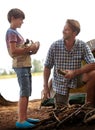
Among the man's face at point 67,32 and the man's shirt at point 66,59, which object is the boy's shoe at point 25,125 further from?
the man's face at point 67,32

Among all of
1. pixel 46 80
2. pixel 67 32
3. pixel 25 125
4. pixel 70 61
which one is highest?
pixel 67 32

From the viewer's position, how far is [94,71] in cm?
260

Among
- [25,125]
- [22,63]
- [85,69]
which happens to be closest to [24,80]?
[22,63]

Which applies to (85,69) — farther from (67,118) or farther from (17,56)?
(17,56)

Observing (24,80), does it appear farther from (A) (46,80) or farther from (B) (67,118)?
(B) (67,118)

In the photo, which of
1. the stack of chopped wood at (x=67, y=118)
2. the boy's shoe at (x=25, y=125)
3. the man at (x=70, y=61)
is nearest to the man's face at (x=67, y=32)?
the man at (x=70, y=61)

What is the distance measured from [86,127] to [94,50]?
119cm

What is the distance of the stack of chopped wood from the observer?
2.39 meters

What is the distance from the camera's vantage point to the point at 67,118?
2432 mm

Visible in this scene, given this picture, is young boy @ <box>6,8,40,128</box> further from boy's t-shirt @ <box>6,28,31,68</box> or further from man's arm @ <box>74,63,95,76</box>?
man's arm @ <box>74,63,95,76</box>

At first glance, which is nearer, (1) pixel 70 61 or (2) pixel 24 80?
(2) pixel 24 80

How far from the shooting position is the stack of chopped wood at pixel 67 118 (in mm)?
2393

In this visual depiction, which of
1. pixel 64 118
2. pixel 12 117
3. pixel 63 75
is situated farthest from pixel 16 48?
pixel 12 117

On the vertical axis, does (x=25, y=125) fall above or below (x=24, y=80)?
below
